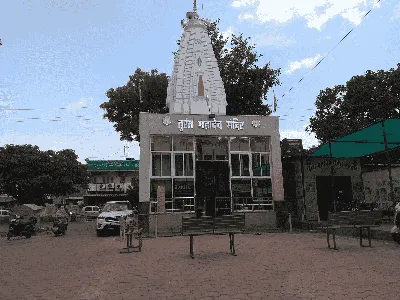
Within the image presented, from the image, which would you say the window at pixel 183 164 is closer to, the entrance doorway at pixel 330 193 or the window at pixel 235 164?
the window at pixel 235 164

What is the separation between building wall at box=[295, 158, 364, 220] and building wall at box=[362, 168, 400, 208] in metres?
1.13

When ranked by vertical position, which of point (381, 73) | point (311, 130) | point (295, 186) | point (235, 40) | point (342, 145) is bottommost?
point (295, 186)

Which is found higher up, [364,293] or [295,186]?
[295,186]

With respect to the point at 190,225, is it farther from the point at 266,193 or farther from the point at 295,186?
the point at 295,186

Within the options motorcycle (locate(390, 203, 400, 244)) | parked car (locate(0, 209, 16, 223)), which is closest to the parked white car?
parked car (locate(0, 209, 16, 223))

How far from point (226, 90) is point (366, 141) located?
648 inches

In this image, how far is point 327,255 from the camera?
26.8 ft

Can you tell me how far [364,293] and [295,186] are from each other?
565 inches

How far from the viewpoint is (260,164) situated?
55.8ft

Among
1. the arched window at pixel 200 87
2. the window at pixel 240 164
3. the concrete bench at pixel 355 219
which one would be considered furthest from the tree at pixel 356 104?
the concrete bench at pixel 355 219

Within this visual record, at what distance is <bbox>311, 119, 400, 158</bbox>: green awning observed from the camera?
580 inches

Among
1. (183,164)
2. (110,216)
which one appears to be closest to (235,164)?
(183,164)

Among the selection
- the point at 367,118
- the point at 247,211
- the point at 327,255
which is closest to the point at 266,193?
the point at 247,211

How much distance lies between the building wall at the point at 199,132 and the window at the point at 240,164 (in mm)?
1105
